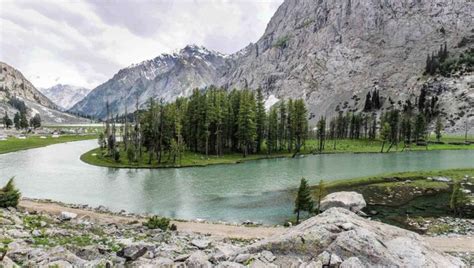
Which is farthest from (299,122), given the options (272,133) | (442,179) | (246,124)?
(442,179)

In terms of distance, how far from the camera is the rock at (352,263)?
15.0m

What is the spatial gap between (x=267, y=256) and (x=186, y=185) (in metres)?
51.9

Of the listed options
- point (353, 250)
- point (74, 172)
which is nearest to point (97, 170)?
point (74, 172)

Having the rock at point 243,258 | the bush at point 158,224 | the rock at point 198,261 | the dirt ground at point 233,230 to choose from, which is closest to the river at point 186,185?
the dirt ground at point 233,230

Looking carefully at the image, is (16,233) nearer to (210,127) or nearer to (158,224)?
(158,224)

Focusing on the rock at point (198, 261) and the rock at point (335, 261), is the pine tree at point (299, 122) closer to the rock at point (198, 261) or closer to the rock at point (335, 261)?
the rock at point (198, 261)

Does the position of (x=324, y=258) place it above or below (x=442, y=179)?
above

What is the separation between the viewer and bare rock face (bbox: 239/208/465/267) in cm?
1538

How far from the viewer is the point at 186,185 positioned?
6769 cm

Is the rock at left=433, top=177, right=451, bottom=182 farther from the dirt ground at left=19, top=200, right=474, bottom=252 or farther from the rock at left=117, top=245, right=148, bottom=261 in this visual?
the rock at left=117, top=245, right=148, bottom=261

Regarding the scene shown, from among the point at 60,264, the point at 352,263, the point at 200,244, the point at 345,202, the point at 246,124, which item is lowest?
the point at 200,244

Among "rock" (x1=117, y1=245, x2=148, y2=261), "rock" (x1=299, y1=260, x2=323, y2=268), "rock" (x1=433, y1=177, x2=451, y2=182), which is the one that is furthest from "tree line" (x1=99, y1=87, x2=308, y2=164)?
"rock" (x1=299, y1=260, x2=323, y2=268)

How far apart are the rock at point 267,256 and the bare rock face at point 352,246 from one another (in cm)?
25

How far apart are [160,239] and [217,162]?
2867 inches
